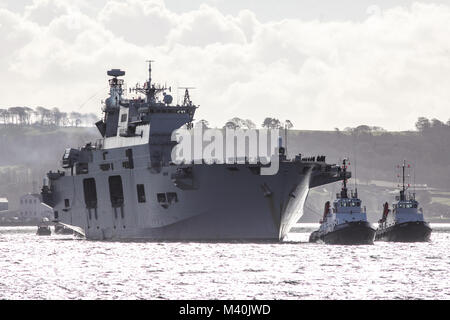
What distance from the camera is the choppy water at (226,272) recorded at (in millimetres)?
40781

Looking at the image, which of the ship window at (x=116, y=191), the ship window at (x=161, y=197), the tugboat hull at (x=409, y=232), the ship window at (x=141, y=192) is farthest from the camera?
the tugboat hull at (x=409, y=232)

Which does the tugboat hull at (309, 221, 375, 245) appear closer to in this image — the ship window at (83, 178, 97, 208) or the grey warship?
the grey warship

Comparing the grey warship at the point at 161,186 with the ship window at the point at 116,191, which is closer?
the grey warship at the point at 161,186

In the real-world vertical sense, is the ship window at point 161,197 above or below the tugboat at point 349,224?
above

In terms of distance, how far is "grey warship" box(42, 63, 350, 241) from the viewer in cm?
6812

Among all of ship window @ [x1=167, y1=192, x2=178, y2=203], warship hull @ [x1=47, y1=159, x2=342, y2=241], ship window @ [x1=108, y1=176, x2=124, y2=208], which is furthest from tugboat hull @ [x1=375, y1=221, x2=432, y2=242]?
ship window @ [x1=108, y1=176, x2=124, y2=208]

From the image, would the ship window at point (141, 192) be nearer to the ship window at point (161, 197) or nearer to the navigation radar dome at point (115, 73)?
the ship window at point (161, 197)

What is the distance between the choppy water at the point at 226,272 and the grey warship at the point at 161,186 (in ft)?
6.70

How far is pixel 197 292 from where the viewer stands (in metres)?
40.8

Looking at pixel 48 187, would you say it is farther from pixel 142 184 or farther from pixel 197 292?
pixel 197 292
